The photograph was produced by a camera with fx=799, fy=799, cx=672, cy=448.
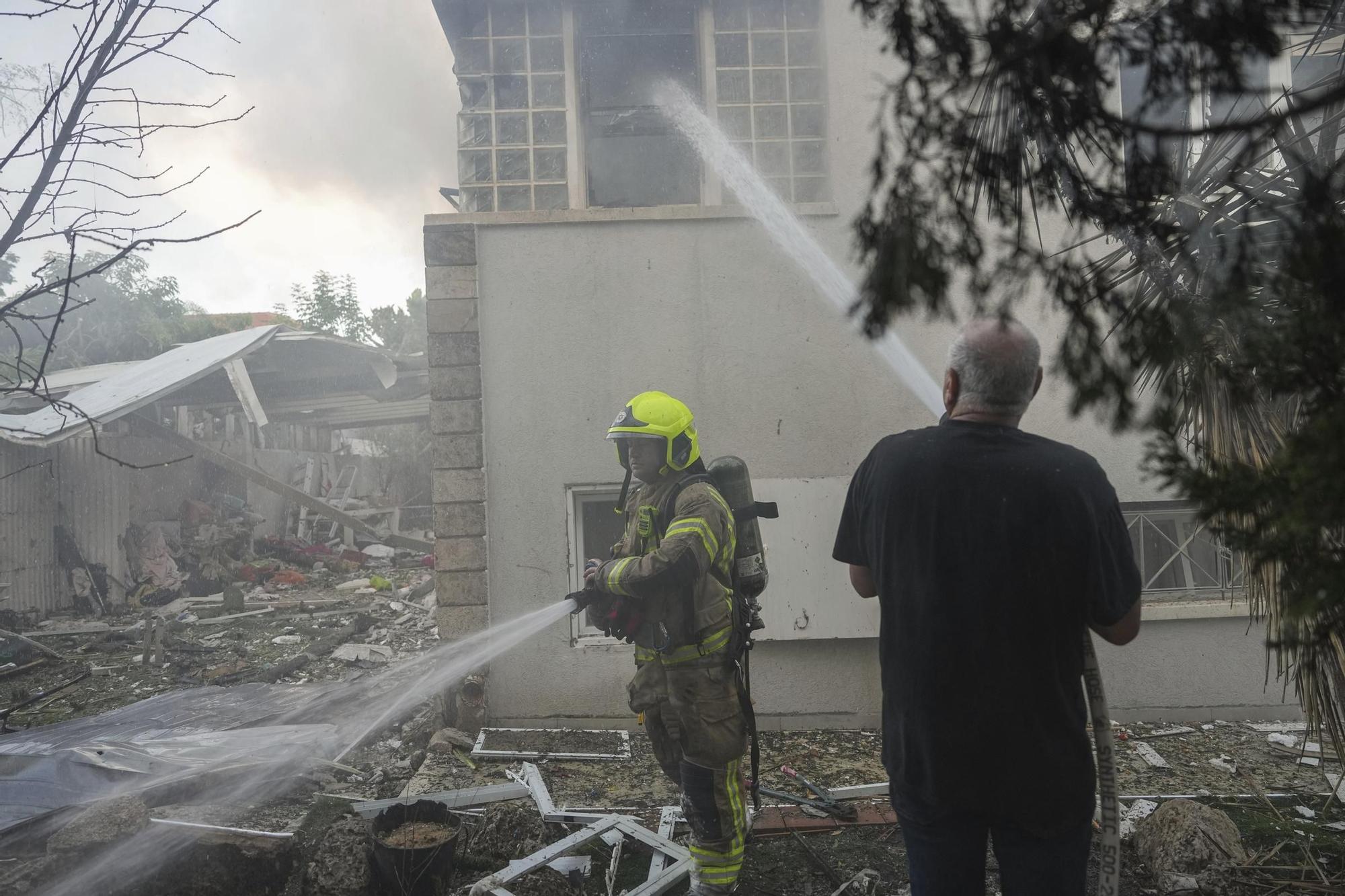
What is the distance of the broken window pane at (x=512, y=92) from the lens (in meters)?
6.20

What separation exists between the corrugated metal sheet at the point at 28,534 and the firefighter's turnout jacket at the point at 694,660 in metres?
9.65

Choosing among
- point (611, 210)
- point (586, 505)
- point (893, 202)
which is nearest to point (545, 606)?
point (586, 505)

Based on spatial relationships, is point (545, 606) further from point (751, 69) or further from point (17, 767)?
point (751, 69)

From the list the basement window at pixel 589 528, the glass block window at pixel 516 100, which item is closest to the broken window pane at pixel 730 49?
the glass block window at pixel 516 100

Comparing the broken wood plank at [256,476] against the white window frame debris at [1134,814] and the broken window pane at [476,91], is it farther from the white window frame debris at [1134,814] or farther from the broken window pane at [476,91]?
the white window frame debris at [1134,814]

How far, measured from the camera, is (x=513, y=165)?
20.4 ft

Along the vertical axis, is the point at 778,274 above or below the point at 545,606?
above

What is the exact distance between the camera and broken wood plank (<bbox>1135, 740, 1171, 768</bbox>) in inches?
196

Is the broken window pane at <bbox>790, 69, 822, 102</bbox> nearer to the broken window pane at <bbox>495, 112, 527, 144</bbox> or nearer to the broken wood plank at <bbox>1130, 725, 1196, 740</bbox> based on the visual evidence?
the broken window pane at <bbox>495, 112, 527, 144</bbox>

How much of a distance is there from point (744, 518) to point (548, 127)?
394cm

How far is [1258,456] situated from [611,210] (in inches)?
174


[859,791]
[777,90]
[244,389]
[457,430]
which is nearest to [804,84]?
[777,90]

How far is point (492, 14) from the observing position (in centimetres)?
620

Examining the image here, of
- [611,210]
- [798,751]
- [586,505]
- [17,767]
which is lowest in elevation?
[798,751]
